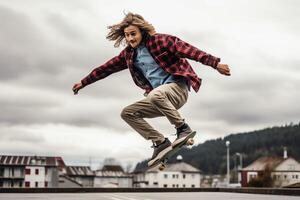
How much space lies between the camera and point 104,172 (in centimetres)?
14962

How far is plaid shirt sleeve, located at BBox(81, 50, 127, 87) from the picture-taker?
7.00m

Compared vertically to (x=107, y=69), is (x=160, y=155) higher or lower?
lower

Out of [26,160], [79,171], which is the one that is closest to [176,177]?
[79,171]

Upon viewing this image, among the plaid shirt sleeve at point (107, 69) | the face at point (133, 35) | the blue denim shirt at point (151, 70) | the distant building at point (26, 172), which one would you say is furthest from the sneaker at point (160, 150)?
the distant building at point (26, 172)

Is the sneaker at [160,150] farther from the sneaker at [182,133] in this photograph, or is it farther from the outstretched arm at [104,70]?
the outstretched arm at [104,70]

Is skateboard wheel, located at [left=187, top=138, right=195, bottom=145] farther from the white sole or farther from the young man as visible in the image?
the white sole

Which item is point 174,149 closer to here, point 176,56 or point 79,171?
point 176,56

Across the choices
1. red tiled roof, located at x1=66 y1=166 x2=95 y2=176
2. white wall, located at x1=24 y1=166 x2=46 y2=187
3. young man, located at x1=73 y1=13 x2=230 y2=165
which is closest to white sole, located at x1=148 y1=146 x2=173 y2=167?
young man, located at x1=73 y1=13 x2=230 y2=165

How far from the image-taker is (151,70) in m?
6.34

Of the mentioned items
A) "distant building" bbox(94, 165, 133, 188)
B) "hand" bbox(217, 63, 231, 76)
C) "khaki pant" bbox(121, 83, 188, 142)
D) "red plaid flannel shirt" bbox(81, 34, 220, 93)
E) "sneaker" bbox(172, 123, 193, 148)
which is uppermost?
"red plaid flannel shirt" bbox(81, 34, 220, 93)

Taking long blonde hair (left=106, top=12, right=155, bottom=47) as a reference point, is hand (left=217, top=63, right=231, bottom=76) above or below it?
below

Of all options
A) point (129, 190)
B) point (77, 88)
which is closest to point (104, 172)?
point (129, 190)

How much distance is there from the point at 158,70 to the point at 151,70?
88 millimetres

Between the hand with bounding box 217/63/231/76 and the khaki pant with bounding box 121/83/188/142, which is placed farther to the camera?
the khaki pant with bounding box 121/83/188/142
